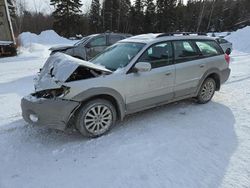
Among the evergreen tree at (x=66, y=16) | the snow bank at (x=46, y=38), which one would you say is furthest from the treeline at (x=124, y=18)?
the snow bank at (x=46, y=38)

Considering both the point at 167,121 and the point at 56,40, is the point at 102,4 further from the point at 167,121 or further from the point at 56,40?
the point at 167,121

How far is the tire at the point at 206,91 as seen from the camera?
217 inches

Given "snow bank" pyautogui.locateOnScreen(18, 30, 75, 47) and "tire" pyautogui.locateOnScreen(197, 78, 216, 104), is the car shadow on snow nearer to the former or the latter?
"tire" pyautogui.locateOnScreen(197, 78, 216, 104)

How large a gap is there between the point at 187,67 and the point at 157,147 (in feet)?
6.79

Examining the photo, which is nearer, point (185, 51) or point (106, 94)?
point (106, 94)

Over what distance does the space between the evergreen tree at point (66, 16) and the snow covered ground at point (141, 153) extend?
1582 inches

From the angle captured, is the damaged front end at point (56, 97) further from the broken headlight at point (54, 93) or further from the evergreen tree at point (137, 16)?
the evergreen tree at point (137, 16)

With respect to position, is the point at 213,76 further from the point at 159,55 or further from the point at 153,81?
the point at 153,81

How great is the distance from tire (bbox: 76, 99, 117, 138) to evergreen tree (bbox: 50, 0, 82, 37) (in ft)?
136

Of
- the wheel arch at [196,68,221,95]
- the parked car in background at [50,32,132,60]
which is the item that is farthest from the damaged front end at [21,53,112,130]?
the parked car in background at [50,32,132,60]

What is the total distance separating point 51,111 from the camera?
364 cm

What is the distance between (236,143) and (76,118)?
2623 mm

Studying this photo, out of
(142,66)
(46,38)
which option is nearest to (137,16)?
(46,38)

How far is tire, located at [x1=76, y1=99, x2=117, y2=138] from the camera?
12.7 ft
